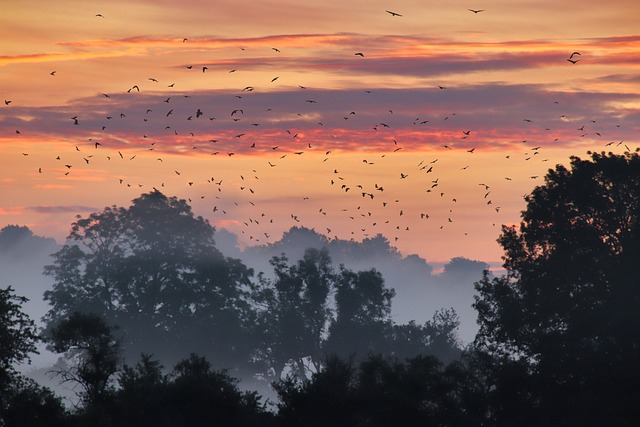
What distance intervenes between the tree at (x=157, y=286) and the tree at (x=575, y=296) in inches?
1829

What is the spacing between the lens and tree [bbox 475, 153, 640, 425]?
69250 millimetres

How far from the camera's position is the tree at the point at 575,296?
227 feet

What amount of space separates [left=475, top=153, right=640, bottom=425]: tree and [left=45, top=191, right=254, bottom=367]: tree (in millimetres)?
46446

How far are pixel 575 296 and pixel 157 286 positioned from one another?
5552 cm

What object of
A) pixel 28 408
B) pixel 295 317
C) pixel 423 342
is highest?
pixel 28 408

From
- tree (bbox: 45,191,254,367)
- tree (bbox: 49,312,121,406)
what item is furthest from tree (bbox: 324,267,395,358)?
tree (bbox: 49,312,121,406)

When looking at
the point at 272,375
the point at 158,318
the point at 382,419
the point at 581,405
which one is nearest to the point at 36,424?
the point at 382,419

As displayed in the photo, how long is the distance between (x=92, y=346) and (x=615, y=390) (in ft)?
100

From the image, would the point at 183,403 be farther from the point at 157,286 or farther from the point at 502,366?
the point at 157,286

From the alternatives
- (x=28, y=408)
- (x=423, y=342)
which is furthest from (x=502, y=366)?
(x=423, y=342)

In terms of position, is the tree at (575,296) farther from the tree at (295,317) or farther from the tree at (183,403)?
the tree at (295,317)

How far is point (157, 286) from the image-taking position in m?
119

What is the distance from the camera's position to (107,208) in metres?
124

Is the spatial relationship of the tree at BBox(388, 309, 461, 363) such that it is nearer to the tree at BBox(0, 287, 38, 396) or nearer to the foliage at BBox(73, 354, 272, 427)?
the foliage at BBox(73, 354, 272, 427)
